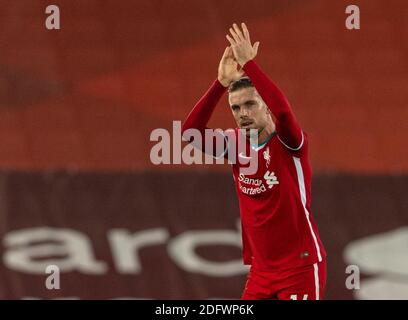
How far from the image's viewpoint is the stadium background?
735 cm

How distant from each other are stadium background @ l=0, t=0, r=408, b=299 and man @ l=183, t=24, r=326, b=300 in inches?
103

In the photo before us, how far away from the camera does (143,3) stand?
27.2 ft

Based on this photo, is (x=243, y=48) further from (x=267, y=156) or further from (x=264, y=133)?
(x=267, y=156)

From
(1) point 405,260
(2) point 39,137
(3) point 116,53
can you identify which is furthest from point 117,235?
(1) point 405,260

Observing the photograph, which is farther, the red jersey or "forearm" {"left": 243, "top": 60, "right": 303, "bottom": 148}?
the red jersey

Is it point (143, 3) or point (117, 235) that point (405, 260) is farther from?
point (143, 3)

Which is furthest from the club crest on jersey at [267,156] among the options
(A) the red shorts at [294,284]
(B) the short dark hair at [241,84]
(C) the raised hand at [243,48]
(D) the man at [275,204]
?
(A) the red shorts at [294,284]

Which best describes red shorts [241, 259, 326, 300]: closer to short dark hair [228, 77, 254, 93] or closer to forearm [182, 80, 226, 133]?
forearm [182, 80, 226, 133]

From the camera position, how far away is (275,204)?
15.4ft

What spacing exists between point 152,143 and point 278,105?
331 centimetres

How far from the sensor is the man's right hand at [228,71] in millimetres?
4824

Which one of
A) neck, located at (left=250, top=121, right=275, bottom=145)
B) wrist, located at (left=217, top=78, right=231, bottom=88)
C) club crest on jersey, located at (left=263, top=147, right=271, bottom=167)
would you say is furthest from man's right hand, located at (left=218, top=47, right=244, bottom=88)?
club crest on jersey, located at (left=263, top=147, right=271, bottom=167)

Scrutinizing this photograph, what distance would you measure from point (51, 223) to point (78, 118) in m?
0.98

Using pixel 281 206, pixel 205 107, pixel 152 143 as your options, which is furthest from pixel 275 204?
pixel 152 143
